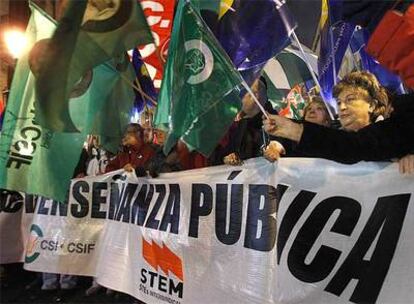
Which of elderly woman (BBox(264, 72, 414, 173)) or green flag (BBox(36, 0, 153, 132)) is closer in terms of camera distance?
elderly woman (BBox(264, 72, 414, 173))

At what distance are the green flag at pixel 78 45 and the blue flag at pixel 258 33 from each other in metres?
0.67

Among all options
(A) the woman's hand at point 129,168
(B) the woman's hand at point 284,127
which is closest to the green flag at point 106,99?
(A) the woman's hand at point 129,168

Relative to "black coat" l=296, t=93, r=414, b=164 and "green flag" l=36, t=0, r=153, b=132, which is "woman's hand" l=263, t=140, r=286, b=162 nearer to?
"black coat" l=296, t=93, r=414, b=164

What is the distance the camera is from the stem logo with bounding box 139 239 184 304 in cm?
418

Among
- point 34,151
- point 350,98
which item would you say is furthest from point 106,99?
point 350,98

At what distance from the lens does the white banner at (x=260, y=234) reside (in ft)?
9.37

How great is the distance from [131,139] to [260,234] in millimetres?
2593

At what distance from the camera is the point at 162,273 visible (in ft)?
14.4

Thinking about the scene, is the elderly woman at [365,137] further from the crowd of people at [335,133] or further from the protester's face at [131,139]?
the protester's face at [131,139]

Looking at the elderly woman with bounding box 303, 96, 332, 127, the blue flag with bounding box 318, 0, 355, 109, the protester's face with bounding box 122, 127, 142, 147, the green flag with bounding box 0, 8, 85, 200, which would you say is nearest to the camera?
the elderly woman with bounding box 303, 96, 332, 127

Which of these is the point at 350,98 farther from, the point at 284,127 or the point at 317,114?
the point at 317,114

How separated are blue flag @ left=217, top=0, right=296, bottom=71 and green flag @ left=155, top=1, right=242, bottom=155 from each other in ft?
0.83

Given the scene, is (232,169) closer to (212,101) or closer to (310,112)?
(212,101)

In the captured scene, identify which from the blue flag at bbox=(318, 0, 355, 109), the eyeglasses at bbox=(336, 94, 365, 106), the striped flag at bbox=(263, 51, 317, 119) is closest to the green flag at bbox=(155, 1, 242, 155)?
the eyeglasses at bbox=(336, 94, 365, 106)
